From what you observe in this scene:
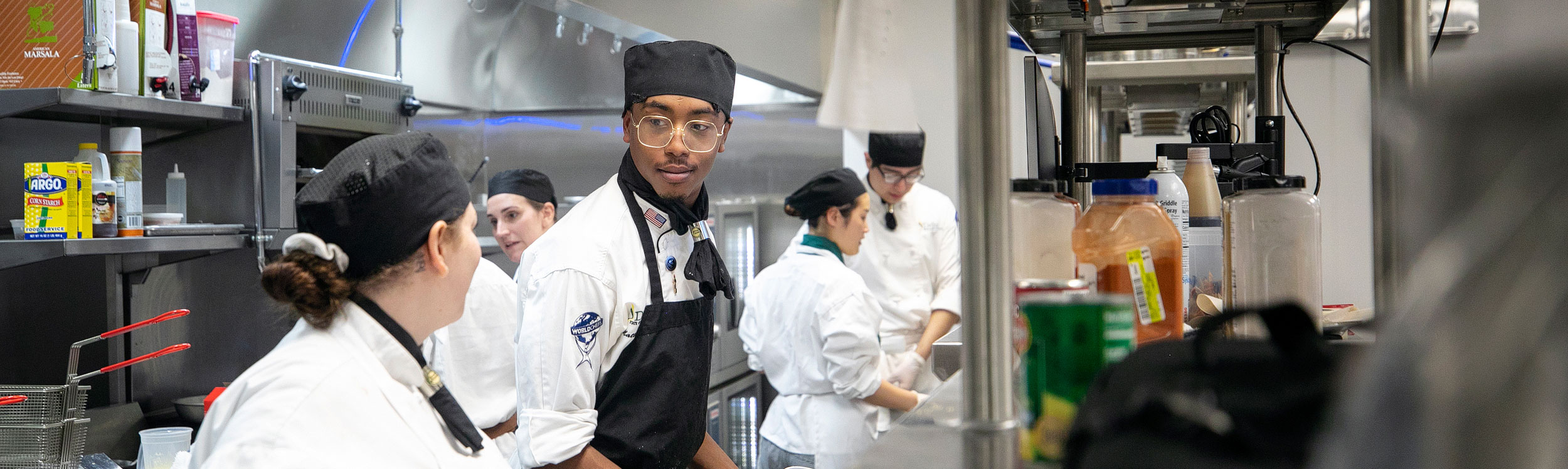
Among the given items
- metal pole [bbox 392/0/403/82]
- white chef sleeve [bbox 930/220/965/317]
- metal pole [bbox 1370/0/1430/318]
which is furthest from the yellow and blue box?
white chef sleeve [bbox 930/220/965/317]

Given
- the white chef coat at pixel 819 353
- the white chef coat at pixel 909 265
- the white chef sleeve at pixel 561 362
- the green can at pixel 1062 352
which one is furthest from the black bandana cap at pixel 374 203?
the white chef coat at pixel 909 265

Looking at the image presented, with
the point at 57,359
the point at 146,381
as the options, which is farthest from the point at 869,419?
the point at 57,359

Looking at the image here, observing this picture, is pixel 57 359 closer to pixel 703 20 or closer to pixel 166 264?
pixel 166 264

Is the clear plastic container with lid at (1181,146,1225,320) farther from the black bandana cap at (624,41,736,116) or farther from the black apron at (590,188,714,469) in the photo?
the black bandana cap at (624,41,736,116)

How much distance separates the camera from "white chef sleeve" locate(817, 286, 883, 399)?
332cm

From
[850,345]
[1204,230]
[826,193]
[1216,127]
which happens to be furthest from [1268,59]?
[826,193]

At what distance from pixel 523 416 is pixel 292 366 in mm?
670

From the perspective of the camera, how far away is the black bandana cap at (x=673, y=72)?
2.21 m

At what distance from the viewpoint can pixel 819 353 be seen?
→ 341cm

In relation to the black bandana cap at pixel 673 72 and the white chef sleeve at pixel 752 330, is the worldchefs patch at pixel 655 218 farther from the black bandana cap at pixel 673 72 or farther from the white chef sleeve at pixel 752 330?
the white chef sleeve at pixel 752 330

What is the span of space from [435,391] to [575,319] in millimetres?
390

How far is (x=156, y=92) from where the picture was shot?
2631 millimetres

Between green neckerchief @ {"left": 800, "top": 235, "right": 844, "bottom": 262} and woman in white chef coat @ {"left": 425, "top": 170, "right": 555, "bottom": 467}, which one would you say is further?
green neckerchief @ {"left": 800, "top": 235, "right": 844, "bottom": 262}

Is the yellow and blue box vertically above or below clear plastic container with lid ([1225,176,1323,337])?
above
